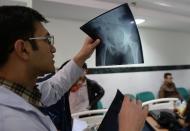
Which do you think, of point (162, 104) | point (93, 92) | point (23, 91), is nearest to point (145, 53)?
point (162, 104)

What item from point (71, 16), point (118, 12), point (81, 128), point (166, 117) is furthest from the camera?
point (71, 16)

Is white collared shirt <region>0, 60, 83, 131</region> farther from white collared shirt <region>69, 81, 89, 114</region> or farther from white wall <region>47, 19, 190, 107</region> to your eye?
white wall <region>47, 19, 190, 107</region>

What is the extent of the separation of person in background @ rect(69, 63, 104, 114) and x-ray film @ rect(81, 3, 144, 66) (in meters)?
1.24

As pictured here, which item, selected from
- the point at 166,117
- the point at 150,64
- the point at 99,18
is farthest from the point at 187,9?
the point at 99,18

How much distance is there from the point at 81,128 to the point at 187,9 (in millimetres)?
3315

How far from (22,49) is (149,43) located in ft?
15.9

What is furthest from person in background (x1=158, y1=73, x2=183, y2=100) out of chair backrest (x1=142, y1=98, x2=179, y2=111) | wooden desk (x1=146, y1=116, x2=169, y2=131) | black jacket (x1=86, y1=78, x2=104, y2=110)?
black jacket (x1=86, y1=78, x2=104, y2=110)

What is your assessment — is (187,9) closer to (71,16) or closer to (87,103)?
(71,16)

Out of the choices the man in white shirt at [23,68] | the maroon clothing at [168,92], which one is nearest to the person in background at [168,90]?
the maroon clothing at [168,92]

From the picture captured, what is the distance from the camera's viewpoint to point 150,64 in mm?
5402

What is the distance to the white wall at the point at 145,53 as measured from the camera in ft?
14.1

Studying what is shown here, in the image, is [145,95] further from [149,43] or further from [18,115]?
[18,115]

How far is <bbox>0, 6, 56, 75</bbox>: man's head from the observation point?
755 mm

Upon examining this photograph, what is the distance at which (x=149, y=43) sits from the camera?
537cm
